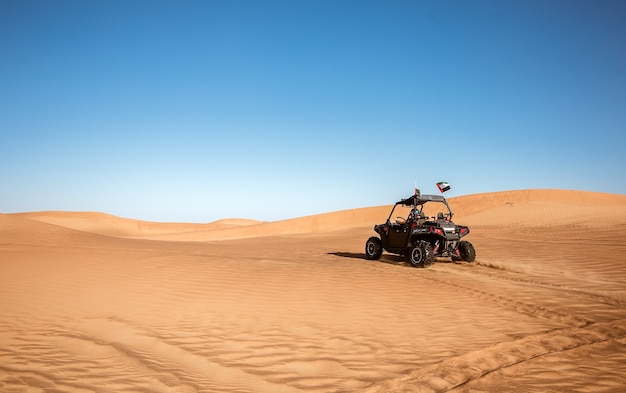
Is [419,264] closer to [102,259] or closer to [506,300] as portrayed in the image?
[506,300]

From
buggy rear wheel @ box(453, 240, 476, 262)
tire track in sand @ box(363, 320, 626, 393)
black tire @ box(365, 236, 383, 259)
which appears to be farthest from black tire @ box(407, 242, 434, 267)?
tire track in sand @ box(363, 320, 626, 393)

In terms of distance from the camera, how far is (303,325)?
19.7 feet

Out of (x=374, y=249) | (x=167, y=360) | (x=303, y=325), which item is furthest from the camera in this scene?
(x=374, y=249)

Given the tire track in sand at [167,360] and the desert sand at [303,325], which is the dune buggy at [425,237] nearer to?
the desert sand at [303,325]

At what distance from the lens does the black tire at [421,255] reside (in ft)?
38.5

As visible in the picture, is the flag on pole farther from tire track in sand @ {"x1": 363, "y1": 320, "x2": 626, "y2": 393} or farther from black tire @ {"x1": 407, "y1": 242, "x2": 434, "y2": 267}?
tire track in sand @ {"x1": 363, "y1": 320, "x2": 626, "y2": 393}

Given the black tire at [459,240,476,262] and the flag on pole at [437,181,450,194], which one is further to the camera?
the black tire at [459,240,476,262]

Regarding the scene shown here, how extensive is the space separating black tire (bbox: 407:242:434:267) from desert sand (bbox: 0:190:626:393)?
1.05 ft

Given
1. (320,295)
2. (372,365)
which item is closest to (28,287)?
(320,295)

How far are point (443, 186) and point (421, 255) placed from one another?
239 cm

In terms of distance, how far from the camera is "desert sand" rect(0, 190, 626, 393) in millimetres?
3945

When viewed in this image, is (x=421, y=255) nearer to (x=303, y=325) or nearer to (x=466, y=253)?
(x=466, y=253)

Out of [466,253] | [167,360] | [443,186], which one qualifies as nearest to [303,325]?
[167,360]

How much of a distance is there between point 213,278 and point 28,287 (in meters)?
3.60
